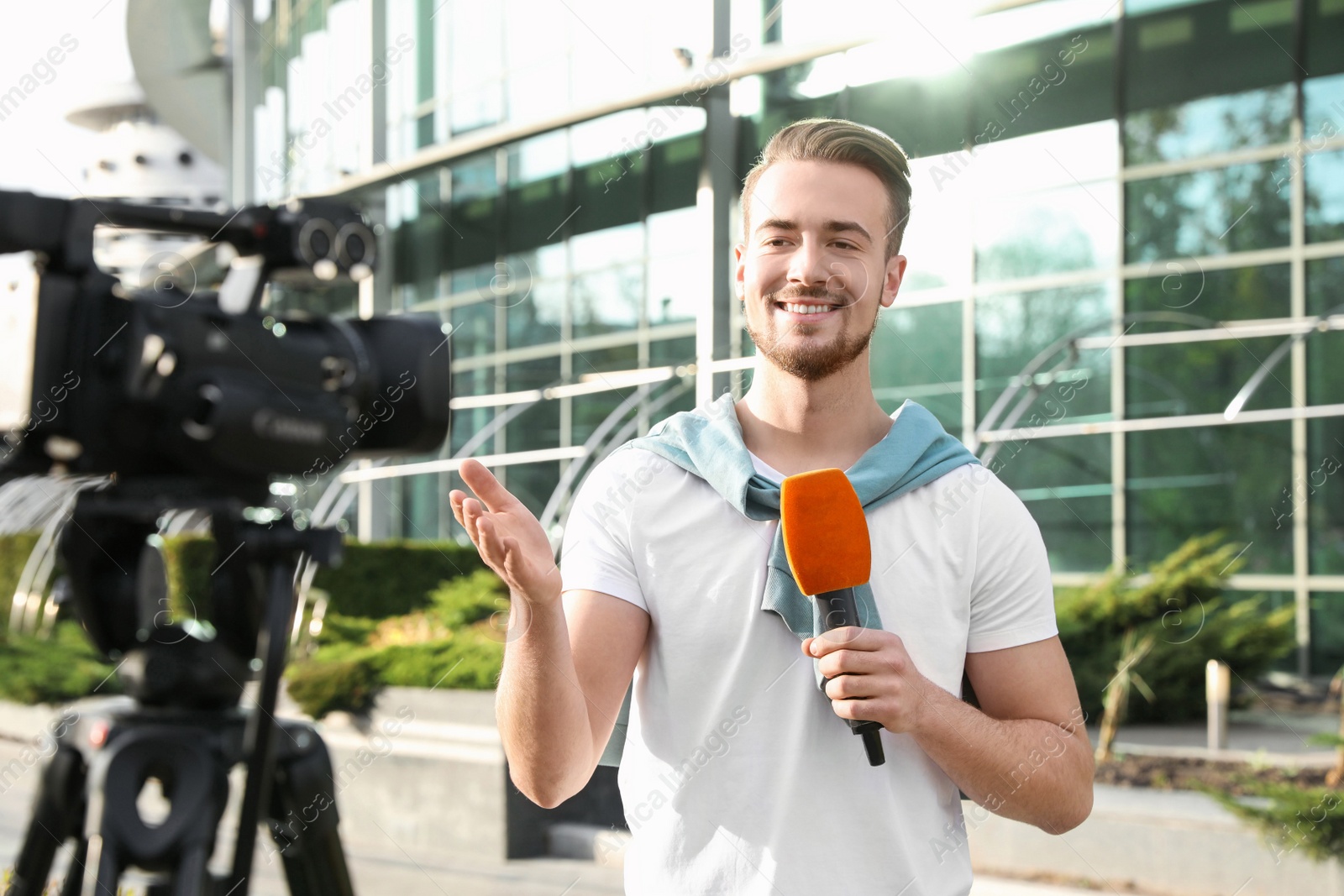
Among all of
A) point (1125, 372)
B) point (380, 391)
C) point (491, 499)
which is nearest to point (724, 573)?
point (491, 499)

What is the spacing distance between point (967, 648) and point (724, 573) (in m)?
0.40

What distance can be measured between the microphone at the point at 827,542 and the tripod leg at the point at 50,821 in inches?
50.4

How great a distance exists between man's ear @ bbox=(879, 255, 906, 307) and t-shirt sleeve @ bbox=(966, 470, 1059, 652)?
0.35m

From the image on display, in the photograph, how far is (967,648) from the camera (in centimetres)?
205

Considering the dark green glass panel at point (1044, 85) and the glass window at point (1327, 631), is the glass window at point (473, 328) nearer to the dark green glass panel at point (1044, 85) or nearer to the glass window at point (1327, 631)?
the dark green glass panel at point (1044, 85)

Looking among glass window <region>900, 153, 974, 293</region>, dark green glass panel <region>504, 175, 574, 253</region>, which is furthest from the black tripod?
dark green glass panel <region>504, 175, 574, 253</region>

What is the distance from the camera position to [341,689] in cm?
862

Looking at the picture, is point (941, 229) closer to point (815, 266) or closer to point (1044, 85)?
point (1044, 85)

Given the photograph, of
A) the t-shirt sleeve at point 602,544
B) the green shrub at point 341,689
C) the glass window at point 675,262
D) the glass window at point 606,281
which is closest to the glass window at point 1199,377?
the glass window at point 675,262

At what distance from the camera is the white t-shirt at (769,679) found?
1.89 m

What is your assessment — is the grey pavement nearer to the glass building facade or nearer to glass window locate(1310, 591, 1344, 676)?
the glass building facade

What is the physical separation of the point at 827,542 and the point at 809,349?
0.39 m

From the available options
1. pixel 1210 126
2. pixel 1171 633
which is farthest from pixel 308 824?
pixel 1210 126

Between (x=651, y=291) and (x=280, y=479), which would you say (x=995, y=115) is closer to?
(x=651, y=291)
